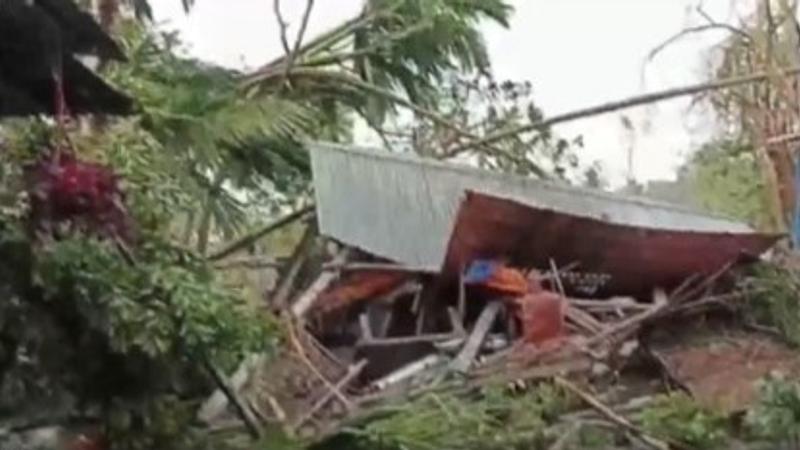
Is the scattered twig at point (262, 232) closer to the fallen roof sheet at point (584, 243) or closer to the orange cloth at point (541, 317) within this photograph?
the fallen roof sheet at point (584, 243)

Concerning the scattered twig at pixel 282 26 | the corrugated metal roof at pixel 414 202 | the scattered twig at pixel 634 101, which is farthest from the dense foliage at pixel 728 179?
the scattered twig at pixel 282 26

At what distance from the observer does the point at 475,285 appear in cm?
442

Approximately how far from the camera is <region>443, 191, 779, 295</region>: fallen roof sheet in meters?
4.23

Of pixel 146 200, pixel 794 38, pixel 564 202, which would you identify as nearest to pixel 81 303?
pixel 146 200

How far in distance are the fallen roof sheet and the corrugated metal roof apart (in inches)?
8.1

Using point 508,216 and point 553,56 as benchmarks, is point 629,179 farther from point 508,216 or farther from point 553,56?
point 508,216

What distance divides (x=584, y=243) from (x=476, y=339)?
0.45m

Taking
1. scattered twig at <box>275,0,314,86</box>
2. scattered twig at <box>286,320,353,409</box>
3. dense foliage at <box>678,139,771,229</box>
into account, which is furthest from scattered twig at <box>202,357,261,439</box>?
dense foliage at <box>678,139,771,229</box>

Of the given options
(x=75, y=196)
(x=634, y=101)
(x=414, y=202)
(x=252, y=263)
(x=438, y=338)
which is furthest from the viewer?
(x=634, y=101)

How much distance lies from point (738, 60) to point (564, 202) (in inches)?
58.9

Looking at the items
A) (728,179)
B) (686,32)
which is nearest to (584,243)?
(686,32)

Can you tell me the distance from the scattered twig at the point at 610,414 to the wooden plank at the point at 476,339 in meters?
0.31

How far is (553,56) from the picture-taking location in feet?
22.5

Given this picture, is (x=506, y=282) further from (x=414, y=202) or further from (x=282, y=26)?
(x=282, y=26)
